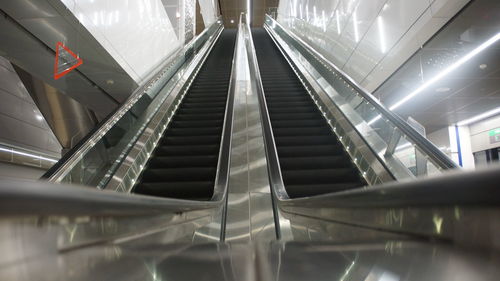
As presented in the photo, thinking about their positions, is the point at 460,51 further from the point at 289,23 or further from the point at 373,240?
the point at 289,23

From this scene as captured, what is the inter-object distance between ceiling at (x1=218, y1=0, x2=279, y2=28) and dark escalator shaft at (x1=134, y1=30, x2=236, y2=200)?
51.2 feet

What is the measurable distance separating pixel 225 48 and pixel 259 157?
9106mm

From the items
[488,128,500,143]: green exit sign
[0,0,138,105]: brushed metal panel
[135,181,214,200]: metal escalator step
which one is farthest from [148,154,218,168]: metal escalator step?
[488,128,500,143]: green exit sign

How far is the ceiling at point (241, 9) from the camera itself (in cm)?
2184

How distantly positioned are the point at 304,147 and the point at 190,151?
1.61 meters

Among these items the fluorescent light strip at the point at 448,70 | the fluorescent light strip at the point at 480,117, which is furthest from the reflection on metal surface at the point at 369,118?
the fluorescent light strip at the point at 480,117

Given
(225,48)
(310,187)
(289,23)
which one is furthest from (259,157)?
(289,23)

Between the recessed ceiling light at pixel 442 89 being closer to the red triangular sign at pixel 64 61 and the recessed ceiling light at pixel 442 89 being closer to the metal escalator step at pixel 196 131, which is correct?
the metal escalator step at pixel 196 131

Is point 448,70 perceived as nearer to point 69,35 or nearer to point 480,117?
point 480,117

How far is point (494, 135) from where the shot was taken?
9.66 metres

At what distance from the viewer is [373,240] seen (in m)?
1.16

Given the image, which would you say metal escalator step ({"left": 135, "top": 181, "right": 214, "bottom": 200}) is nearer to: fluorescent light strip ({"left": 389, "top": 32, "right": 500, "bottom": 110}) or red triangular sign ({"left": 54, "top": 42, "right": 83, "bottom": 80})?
red triangular sign ({"left": 54, "top": 42, "right": 83, "bottom": 80})

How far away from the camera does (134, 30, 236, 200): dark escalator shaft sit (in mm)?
4102

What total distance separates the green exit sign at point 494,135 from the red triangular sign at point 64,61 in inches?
405
